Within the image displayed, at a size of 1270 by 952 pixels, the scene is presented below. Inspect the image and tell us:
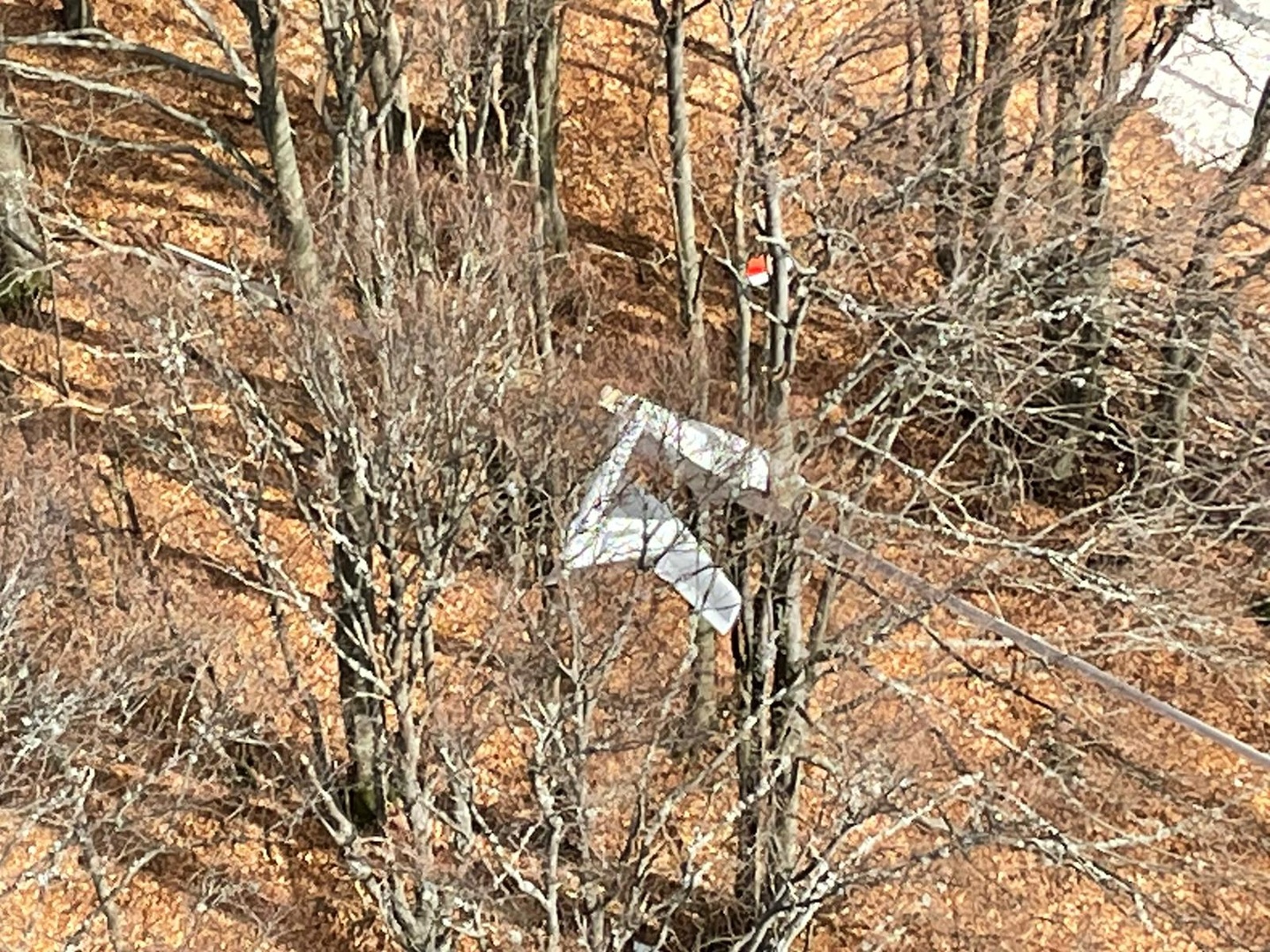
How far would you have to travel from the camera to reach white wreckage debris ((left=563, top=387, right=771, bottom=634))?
8016 millimetres

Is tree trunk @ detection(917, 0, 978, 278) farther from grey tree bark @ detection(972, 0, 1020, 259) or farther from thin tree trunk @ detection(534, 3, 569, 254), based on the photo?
thin tree trunk @ detection(534, 3, 569, 254)

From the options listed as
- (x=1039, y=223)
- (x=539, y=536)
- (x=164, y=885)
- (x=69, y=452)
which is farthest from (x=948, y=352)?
(x=164, y=885)

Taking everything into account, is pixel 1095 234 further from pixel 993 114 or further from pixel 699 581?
pixel 699 581

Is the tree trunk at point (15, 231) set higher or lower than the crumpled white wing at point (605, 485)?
lower

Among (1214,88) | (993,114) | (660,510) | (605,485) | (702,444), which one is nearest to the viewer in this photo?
(605,485)

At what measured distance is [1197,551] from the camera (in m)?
10.2

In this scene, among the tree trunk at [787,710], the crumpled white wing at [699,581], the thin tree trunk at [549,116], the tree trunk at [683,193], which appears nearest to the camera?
the crumpled white wing at [699,581]

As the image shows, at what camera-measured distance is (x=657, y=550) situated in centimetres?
851

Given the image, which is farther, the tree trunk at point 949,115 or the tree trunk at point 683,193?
the tree trunk at point 683,193

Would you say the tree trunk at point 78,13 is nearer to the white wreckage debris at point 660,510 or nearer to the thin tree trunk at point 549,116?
the thin tree trunk at point 549,116

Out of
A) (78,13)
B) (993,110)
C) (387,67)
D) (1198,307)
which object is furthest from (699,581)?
(78,13)

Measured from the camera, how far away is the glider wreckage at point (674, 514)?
8.05 metres

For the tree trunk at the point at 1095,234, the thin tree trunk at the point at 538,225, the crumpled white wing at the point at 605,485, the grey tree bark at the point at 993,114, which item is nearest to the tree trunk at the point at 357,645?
the crumpled white wing at the point at 605,485

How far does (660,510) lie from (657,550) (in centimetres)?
28
